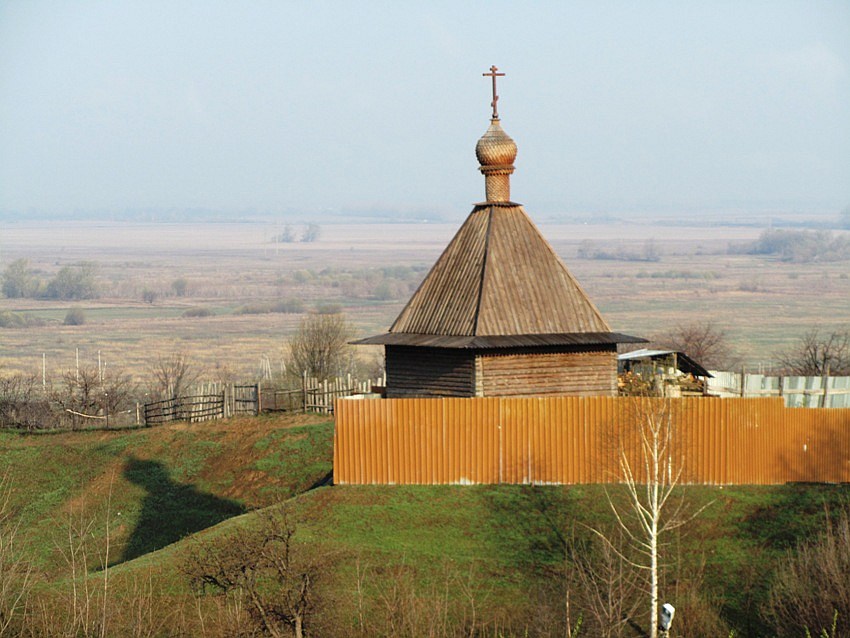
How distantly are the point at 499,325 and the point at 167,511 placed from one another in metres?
8.92

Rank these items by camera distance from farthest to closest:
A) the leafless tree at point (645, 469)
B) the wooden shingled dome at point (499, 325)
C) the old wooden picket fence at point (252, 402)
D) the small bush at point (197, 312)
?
1. the small bush at point (197, 312)
2. the old wooden picket fence at point (252, 402)
3. the wooden shingled dome at point (499, 325)
4. the leafless tree at point (645, 469)

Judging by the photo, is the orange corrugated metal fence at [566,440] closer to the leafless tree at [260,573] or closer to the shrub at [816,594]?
the shrub at [816,594]

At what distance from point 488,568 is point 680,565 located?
301 centimetres

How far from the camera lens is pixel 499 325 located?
82.5 feet

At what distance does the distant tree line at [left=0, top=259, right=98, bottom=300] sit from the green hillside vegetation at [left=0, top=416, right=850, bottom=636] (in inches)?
4933

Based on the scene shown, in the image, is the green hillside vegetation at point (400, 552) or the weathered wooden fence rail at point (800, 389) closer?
the green hillside vegetation at point (400, 552)

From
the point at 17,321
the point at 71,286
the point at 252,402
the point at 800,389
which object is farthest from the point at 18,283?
the point at 800,389

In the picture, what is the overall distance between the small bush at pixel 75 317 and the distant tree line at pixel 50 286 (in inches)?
978

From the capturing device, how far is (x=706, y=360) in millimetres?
55812

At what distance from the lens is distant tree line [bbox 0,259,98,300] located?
14950 centimetres

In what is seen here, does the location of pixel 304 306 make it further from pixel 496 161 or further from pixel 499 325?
pixel 499 325

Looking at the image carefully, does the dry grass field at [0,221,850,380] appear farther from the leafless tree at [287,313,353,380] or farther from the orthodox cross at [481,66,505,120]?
the orthodox cross at [481,66,505,120]

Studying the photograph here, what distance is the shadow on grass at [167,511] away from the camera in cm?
2616

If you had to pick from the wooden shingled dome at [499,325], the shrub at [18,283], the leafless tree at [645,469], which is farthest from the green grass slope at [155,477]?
the shrub at [18,283]
